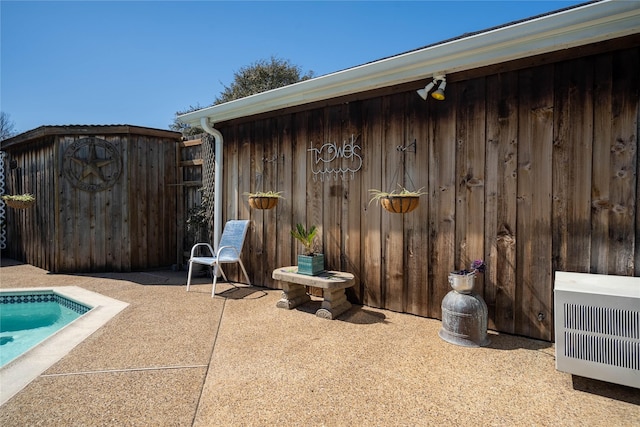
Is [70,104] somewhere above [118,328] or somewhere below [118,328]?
above

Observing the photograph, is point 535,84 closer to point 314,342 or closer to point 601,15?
point 601,15

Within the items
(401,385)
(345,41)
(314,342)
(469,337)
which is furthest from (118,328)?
(345,41)

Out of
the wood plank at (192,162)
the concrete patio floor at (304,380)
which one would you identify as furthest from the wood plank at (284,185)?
the wood plank at (192,162)

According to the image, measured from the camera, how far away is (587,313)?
1695 millimetres

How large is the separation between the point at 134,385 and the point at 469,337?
216 centimetres

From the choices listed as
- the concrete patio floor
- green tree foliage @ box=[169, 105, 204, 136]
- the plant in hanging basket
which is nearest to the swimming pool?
the concrete patio floor

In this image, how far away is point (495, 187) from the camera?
2561 mm

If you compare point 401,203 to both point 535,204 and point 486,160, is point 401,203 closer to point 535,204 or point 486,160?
point 486,160

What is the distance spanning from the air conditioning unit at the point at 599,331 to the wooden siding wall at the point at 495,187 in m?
0.62

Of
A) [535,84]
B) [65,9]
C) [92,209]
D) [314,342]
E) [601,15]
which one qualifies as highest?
[65,9]

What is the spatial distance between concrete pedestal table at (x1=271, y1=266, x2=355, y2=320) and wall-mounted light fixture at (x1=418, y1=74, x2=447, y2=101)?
1741 millimetres

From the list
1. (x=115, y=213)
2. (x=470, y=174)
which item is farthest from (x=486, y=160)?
(x=115, y=213)

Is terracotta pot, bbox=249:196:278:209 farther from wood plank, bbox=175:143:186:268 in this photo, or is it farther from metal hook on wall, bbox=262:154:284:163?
wood plank, bbox=175:143:186:268

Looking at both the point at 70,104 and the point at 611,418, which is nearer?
the point at 611,418
